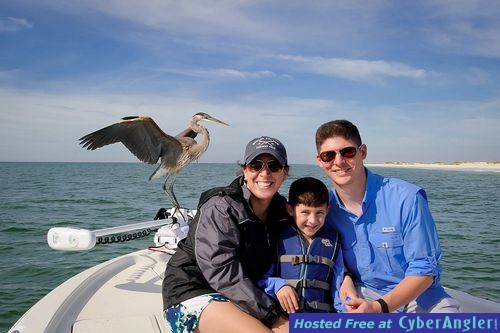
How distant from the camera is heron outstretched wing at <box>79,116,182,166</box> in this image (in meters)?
6.95

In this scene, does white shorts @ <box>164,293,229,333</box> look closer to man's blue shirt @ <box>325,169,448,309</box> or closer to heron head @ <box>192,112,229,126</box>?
man's blue shirt @ <box>325,169,448,309</box>

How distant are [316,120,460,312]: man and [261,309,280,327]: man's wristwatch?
1.45ft

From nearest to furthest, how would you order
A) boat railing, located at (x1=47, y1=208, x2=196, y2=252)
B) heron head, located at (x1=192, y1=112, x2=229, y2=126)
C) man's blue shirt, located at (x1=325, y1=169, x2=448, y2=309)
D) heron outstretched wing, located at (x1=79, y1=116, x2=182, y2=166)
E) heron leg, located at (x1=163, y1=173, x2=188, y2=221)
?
man's blue shirt, located at (x1=325, y1=169, x2=448, y2=309), boat railing, located at (x1=47, y1=208, x2=196, y2=252), heron leg, located at (x1=163, y1=173, x2=188, y2=221), heron outstretched wing, located at (x1=79, y1=116, x2=182, y2=166), heron head, located at (x1=192, y1=112, x2=229, y2=126)

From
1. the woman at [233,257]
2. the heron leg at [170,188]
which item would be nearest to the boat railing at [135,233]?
the heron leg at [170,188]

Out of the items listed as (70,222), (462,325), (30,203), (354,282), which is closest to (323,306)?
(354,282)

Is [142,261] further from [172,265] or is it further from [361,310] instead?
[361,310]

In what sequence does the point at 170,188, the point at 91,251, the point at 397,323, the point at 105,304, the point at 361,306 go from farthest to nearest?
the point at 91,251 < the point at 170,188 < the point at 105,304 < the point at 361,306 < the point at 397,323

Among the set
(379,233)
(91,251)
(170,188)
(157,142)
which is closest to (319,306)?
(379,233)

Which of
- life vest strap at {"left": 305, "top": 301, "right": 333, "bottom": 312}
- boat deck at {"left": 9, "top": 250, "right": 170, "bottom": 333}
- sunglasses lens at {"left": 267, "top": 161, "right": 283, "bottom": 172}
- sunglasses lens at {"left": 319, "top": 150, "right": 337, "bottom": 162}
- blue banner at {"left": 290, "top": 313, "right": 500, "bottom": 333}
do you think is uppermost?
sunglasses lens at {"left": 319, "top": 150, "right": 337, "bottom": 162}

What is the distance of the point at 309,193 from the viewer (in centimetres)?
276

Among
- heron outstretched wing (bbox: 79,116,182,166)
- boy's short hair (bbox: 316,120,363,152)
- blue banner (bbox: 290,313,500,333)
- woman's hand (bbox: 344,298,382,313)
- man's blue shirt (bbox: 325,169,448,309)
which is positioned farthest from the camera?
heron outstretched wing (bbox: 79,116,182,166)

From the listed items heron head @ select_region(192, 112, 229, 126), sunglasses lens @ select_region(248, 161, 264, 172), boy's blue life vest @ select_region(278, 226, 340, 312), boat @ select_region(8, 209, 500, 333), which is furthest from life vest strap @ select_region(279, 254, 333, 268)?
heron head @ select_region(192, 112, 229, 126)

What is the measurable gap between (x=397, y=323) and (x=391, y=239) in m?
0.94

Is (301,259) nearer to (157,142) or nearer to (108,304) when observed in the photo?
(108,304)
